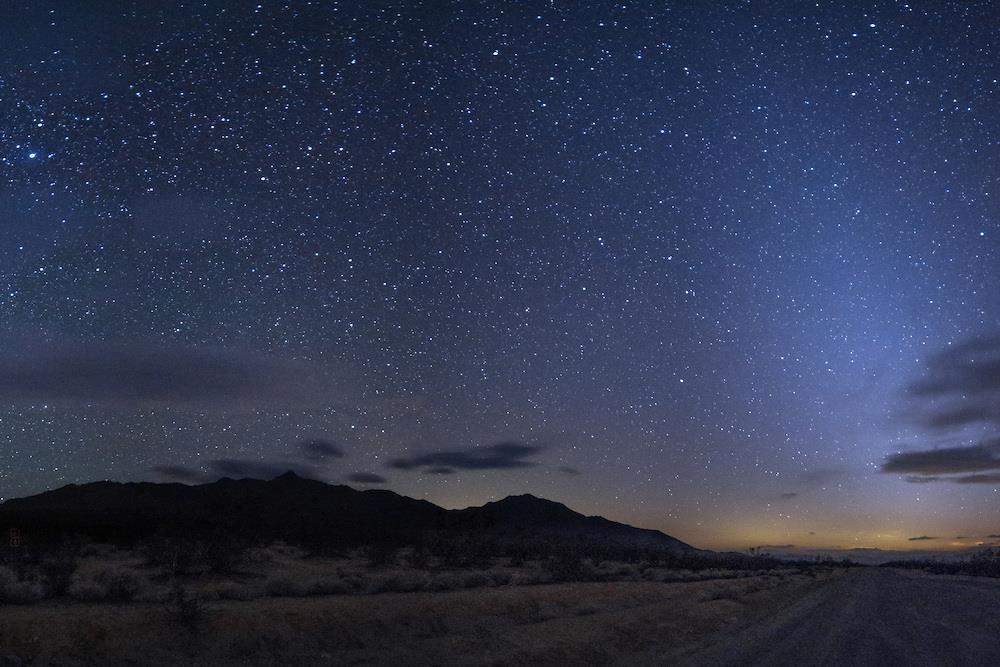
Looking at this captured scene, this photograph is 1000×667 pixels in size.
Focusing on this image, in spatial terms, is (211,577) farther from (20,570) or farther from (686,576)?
(686,576)

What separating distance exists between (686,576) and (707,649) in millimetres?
36546

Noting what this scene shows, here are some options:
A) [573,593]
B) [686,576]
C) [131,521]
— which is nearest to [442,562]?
[573,593]

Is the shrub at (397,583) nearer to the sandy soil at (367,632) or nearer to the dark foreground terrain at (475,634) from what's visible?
the dark foreground terrain at (475,634)

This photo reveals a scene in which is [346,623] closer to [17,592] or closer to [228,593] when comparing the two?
[228,593]

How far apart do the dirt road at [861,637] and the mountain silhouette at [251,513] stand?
35785mm

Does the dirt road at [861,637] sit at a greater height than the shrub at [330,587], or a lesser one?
lesser

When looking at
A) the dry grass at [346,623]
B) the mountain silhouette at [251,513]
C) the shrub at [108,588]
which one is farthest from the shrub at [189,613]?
the mountain silhouette at [251,513]

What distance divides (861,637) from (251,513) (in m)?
114

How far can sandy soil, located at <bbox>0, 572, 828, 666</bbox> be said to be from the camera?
14586 mm

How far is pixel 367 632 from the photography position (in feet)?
60.3

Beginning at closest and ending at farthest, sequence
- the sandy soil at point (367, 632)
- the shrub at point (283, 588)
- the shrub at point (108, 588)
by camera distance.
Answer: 1. the sandy soil at point (367, 632)
2. the shrub at point (108, 588)
3. the shrub at point (283, 588)

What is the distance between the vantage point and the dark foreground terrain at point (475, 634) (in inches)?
589

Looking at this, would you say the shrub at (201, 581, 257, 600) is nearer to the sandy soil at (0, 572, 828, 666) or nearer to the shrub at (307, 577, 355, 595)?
the sandy soil at (0, 572, 828, 666)

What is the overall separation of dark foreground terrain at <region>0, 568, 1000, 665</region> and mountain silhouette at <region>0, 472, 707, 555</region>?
3785cm
